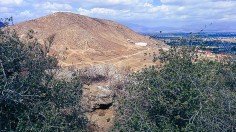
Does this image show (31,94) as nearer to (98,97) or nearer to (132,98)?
(132,98)

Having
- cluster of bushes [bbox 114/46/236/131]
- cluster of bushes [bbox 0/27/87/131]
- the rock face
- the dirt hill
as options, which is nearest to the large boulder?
the rock face

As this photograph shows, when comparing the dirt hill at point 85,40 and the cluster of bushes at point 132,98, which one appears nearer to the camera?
the cluster of bushes at point 132,98

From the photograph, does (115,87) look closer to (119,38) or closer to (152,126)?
(152,126)

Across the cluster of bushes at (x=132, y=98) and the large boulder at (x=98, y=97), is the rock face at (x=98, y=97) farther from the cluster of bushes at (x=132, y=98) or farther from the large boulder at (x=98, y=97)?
the cluster of bushes at (x=132, y=98)

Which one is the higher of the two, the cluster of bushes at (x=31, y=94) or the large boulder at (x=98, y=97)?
the cluster of bushes at (x=31, y=94)

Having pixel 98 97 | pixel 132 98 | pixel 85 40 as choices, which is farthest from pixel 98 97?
pixel 85 40

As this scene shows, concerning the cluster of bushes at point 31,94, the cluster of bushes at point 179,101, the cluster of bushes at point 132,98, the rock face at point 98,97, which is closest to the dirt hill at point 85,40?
the rock face at point 98,97

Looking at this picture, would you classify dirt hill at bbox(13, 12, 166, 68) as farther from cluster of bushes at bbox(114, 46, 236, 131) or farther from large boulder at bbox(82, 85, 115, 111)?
cluster of bushes at bbox(114, 46, 236, 131)
